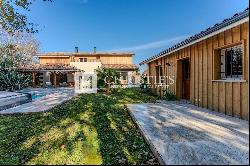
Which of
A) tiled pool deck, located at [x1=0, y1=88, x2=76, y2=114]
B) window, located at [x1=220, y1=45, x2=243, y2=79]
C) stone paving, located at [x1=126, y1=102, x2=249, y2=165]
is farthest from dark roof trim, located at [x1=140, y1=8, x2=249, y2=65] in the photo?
tiled pool deck, located at [x1=0, y1=88, x2=76, y2=114]

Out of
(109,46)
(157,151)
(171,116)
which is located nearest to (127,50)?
(109,46)

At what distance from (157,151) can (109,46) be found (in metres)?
45.8

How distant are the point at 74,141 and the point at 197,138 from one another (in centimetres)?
283

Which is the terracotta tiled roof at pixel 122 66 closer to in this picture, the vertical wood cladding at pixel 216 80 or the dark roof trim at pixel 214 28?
the dark roof trim at pixel 214 28

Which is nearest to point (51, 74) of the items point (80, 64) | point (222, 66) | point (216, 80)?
point (80, 64)

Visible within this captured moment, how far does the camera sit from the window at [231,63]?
27.3ft

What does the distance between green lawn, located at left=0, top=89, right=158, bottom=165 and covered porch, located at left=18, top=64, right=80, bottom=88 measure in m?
27.7

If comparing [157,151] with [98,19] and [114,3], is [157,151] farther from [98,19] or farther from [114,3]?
[98,19]

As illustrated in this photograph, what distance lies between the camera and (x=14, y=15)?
15.1 meters

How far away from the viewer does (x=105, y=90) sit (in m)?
22.2

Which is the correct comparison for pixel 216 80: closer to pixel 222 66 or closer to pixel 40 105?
pixel 222 66

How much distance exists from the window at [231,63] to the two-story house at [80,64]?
29.7m

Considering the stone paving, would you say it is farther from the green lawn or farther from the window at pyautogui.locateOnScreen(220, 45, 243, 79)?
the window at pyautogui.locateOnScreen(220, 45, 243, 79)

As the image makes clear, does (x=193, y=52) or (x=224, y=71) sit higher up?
(x=193, y=52)
